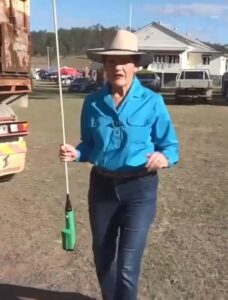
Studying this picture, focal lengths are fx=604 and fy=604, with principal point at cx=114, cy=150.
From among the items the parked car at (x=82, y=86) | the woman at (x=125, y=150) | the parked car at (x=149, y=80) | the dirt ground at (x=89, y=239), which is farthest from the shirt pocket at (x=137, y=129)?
the parked car at (x=82, y=86)

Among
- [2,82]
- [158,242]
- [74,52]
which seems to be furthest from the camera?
[74,52]

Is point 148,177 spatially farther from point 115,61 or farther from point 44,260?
point 44,260

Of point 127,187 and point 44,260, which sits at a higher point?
point 127,187

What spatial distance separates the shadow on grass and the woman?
2.68ft

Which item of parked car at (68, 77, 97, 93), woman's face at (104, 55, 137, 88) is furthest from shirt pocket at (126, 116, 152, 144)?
parked car at (68, 77, 97, 93)

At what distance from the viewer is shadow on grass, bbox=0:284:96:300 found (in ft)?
Result: 14.7

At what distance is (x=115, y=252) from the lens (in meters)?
3.87

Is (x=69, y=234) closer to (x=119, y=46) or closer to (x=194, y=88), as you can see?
(x=119, y=46)

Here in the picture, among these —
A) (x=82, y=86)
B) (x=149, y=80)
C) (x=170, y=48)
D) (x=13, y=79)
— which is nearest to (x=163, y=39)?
(x=170, y=48)

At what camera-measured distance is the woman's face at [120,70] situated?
3572 millimetres

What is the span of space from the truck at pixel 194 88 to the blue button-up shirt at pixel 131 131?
1222 inches

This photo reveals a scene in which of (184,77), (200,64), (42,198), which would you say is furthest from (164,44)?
(42,198)

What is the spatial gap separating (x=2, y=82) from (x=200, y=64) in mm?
75643

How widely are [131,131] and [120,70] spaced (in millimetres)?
370
